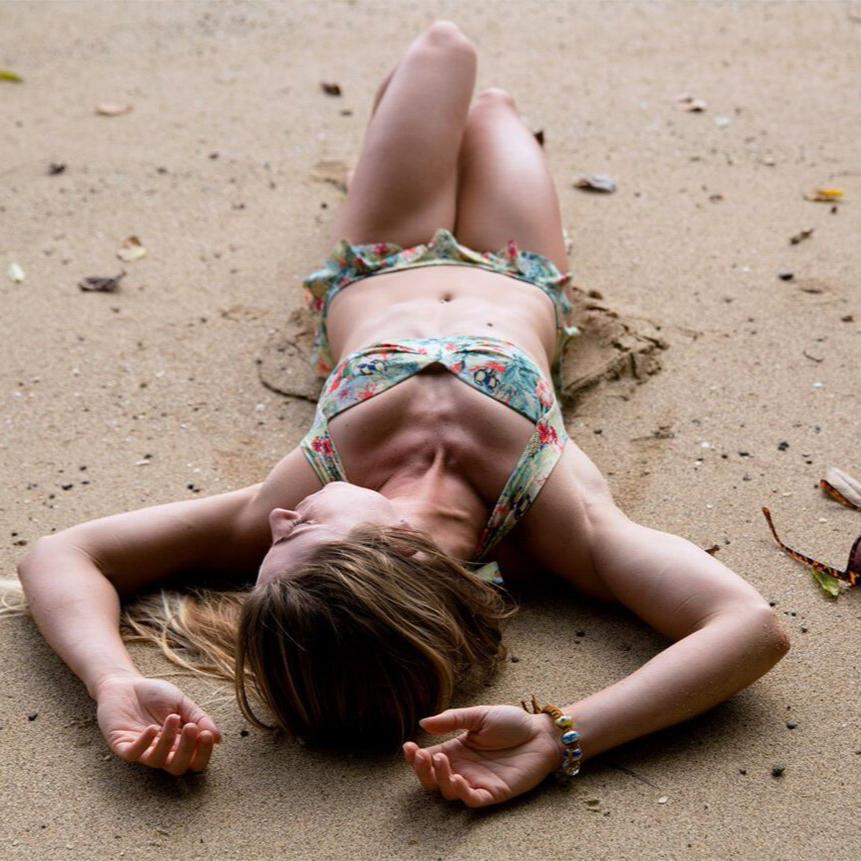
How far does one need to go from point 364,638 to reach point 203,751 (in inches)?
14.4

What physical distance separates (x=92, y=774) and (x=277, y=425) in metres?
1.29

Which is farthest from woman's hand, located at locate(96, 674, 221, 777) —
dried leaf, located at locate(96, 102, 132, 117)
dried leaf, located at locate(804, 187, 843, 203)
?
dried leaf, located at locate(96, 102, 132, 117)

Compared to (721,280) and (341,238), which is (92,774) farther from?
(721,280)

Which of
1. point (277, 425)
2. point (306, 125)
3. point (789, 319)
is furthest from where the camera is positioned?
point (306, 125)

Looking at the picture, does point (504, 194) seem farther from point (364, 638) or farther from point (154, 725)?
point (154, 725)

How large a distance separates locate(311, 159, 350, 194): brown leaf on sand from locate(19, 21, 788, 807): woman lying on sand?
1035 mm

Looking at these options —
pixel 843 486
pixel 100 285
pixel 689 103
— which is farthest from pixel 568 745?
pixel 689 103

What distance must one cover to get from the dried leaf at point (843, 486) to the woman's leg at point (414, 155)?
4.23 ft

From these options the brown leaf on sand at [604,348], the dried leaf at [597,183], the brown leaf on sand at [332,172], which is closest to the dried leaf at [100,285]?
the brown leaf on sand at [332,172]

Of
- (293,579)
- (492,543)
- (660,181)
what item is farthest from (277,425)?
(660,181)

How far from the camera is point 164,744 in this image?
216 cm

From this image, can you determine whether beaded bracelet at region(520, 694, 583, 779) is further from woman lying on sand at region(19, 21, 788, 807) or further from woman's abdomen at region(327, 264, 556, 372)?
woman's abdomen at region(327, 264, 556, 372)

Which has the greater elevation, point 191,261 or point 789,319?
point 789,319

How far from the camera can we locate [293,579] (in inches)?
85.9
